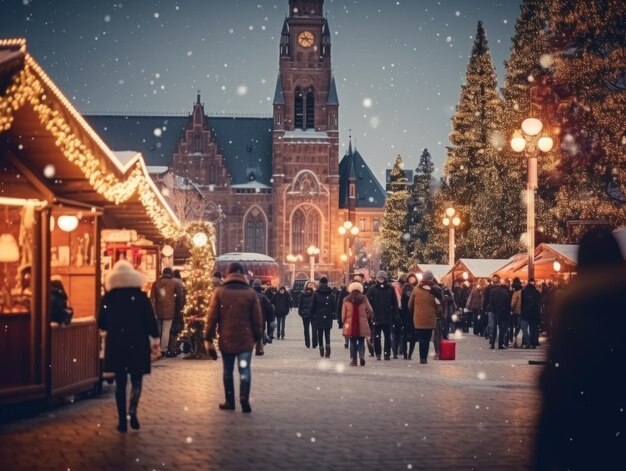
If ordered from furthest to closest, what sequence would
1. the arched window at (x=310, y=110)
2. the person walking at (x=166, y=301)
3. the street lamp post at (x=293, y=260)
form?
the arched window at (x=310, y=110) < the street lamp post at (x=293, y=260) < the person walking at (x=166, y=301)

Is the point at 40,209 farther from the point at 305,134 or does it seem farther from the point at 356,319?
the point at 305,134

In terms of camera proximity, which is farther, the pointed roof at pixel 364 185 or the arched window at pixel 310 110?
the pointed roof at pixel 364 185

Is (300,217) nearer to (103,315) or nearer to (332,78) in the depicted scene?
(332,78)

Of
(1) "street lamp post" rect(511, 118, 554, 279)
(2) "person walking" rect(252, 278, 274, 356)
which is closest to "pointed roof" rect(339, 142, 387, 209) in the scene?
(2) "person walking" rect(252, 278, 274, 356)

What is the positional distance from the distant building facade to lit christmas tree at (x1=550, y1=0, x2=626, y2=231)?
59691 mm

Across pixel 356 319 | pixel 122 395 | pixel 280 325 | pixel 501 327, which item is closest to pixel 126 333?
pixel 122 395

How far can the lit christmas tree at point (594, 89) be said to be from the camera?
30375 millimetres

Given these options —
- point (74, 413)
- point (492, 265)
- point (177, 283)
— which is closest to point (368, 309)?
point (177, 283)

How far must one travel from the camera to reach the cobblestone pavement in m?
9.02

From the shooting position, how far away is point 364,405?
43.5 feet

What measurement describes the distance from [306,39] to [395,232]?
66.0ft

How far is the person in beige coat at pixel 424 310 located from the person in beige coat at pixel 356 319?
88 centimetres

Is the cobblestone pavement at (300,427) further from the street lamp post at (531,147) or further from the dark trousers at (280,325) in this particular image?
the dark trousers at (280,325)

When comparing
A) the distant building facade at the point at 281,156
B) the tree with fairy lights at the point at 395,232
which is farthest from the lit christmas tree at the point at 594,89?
the distant building facade at the point at 281,156
